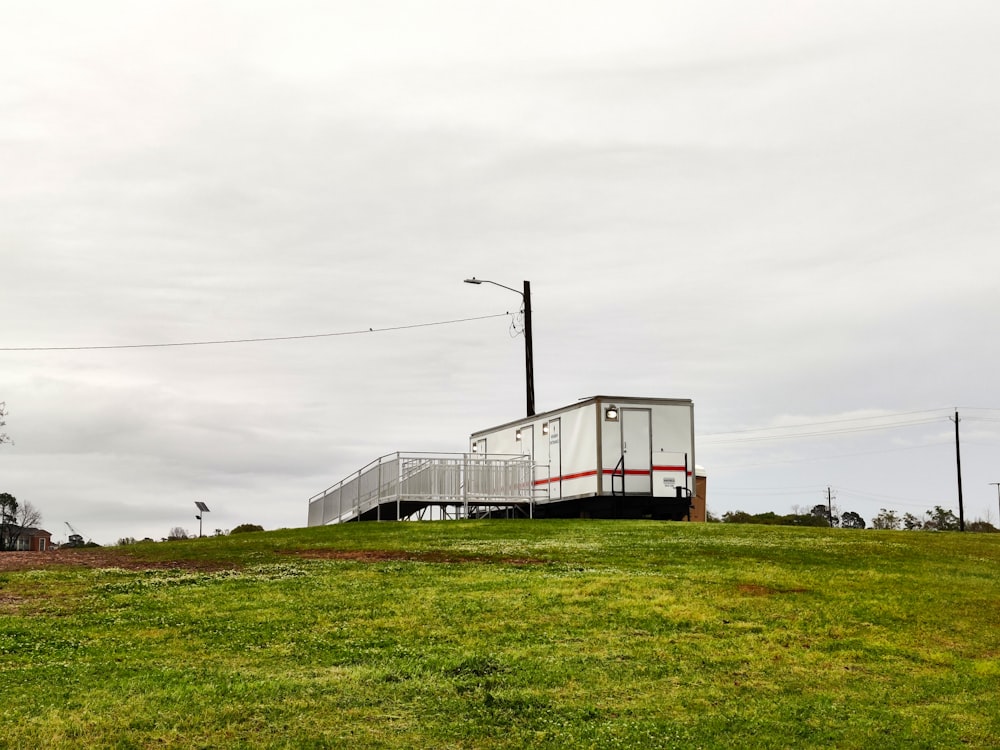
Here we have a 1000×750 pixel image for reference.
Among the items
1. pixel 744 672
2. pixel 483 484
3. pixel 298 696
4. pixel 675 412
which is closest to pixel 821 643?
pixel 744 672

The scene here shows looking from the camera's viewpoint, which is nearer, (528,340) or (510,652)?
(510,652)

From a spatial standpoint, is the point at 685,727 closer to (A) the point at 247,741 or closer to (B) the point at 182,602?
(A) the point at 247,741

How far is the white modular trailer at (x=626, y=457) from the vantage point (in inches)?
1332

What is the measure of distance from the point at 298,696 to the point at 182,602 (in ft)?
20.7

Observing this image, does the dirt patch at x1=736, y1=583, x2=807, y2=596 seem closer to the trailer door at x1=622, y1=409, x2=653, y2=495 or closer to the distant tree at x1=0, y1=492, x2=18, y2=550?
the trailer door at x1=622, y1=409, x2=653, y2=495

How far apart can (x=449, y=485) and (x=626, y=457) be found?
6090 millimetres

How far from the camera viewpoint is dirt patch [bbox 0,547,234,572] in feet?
74.0

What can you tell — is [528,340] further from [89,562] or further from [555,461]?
[89,562]

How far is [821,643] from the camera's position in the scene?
15117 mm

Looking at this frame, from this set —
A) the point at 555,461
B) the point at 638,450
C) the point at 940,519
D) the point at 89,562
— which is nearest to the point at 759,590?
the point at 89,562

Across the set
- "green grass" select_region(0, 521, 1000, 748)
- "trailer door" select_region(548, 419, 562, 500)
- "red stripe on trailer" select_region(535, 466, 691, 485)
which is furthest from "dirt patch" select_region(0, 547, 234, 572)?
"trailer door" select_region(548, 419, 562, 500)

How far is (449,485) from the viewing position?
3619cm

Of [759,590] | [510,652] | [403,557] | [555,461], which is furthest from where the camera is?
[555,461]

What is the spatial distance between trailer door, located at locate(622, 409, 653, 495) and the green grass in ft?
35.8
